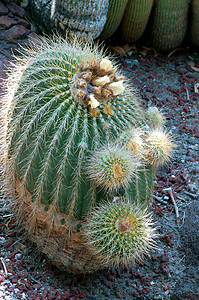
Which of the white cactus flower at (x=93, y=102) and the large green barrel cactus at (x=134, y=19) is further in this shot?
the large green barrel cactus at (x=134, y=19)

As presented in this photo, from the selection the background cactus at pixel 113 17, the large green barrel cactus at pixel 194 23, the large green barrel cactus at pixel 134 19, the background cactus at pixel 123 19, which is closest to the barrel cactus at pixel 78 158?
the background cactus at pixel 123 19

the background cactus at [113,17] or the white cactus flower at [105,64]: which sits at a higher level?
the white cactus flower at [105,64]

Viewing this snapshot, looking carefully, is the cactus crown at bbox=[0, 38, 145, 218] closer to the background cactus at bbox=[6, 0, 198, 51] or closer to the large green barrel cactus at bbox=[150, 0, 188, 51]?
the background cactus at bbox=[6, 0, 198, 51]

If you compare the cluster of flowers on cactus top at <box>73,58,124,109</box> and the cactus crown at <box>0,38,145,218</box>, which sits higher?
the cluster of flowers on cactus top at <box>73,58,124,109</box>

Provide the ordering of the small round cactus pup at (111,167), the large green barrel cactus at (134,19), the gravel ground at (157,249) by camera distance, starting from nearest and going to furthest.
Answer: the small round cactus pup at (111,167), the gravel ground at (157,249), the large green barrel cactus at (134,19)

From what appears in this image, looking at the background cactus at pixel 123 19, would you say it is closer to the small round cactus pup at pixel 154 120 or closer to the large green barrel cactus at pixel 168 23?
the large green barrel cactus at pixel 168 23

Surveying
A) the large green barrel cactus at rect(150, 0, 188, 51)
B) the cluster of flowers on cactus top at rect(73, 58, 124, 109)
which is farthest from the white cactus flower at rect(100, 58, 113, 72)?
the large green barrel cactus at rect(150, 0, 188, 51)

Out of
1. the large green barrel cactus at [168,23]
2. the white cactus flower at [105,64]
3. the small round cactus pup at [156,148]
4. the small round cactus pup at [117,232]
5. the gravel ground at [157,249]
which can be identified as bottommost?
the gravel ground at [157,249]

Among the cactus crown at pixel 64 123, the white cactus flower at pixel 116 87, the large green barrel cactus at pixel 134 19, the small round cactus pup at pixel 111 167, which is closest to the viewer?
the small round cactus pup at pixel 111 167
